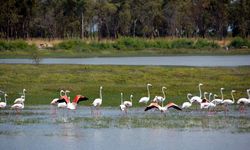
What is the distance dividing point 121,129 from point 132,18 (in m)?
66.5

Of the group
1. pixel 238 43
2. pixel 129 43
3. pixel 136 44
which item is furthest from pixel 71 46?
pixel 238 43

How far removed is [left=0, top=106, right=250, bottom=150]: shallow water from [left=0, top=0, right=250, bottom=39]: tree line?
188 ft

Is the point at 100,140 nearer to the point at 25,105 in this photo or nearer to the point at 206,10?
the point at 25,105

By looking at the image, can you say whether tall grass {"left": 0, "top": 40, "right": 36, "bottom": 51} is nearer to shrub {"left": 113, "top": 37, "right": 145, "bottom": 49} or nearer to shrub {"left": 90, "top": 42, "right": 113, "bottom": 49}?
shrub {"left": 90, "top": 42, "right": 113, "bottom": 49}

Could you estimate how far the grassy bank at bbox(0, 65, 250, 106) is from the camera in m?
32.3

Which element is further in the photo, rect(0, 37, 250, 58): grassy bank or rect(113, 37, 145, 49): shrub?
rect(113, 37, 145, 49): shrub

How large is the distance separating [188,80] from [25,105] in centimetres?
991

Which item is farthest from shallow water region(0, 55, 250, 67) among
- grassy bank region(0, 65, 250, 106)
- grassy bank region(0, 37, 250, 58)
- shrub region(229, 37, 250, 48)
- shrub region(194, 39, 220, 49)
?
shrub region(229, 37, 250, 48)

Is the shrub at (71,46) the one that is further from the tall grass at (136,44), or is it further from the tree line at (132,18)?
the tree line at (132,18)

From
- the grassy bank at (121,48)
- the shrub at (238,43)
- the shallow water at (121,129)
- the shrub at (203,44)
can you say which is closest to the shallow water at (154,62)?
the grassy bank at (121,48)

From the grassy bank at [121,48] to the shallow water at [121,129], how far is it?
105ft

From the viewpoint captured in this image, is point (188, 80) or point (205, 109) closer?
point (205, 109)

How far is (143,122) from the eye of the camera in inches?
976

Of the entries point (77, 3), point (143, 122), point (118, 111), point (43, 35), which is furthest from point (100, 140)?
point (43, 35)
